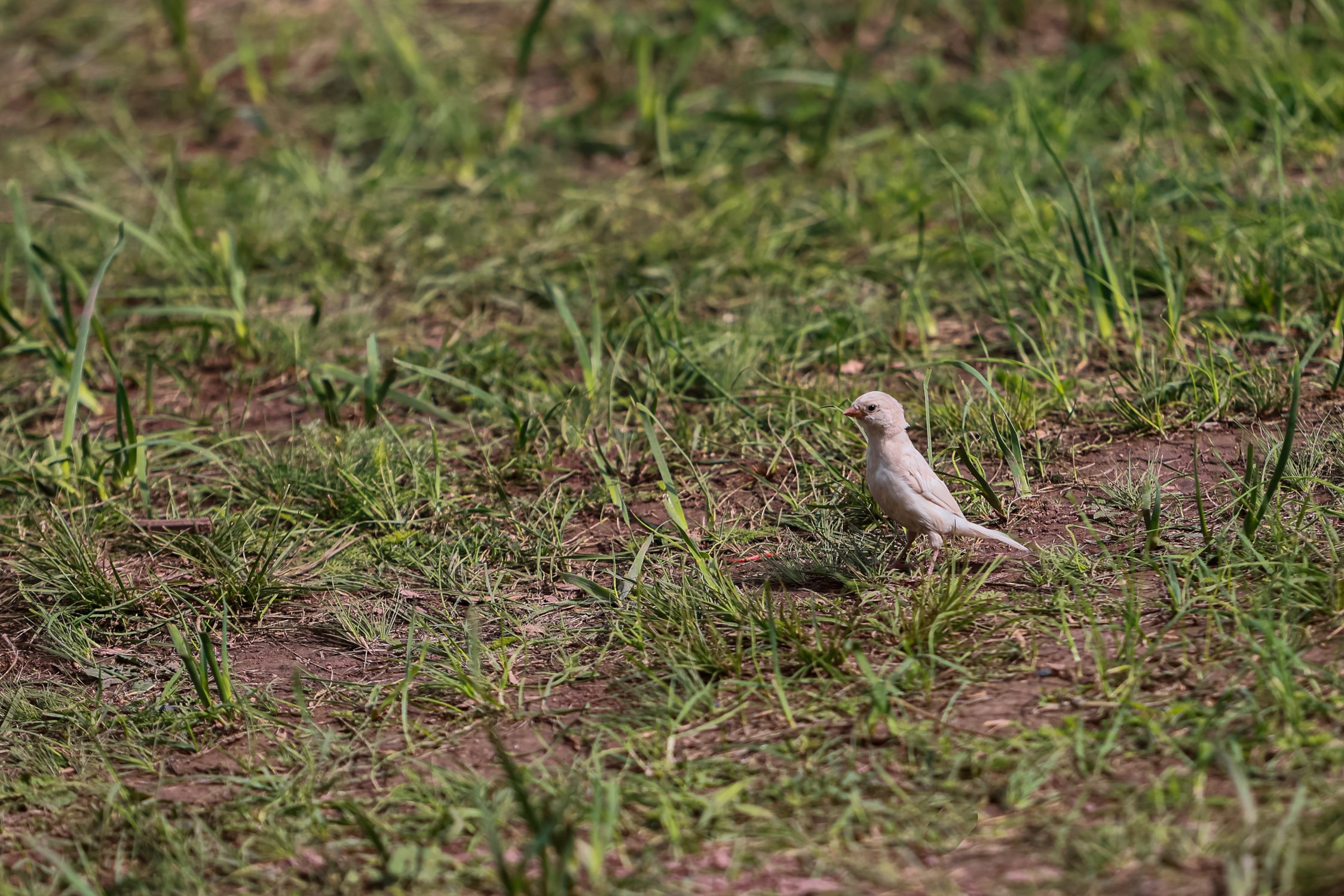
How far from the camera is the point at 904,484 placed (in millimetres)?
3158

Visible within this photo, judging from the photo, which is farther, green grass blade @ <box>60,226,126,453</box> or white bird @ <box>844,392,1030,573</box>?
green grass blade @ <box>60,226,126,453</box>

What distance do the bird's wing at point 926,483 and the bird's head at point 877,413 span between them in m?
0.09

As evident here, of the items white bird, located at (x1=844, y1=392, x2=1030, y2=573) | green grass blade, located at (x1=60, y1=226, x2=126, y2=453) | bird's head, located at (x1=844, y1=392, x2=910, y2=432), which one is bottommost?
green grass blade, located at (x1=60, y1=226, x2=126, y2=453)

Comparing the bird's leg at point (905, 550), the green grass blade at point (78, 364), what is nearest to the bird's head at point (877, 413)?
the bird's leg at point (905, 550)

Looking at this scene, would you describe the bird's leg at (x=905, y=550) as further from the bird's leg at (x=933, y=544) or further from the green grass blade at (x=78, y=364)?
the green grass blade at (x=78, y=364)

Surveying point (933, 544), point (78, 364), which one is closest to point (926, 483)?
point (933, 544)

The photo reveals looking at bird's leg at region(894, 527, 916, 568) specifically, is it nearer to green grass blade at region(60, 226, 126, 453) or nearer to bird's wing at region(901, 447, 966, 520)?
bird's wing at region(901, 447, 966, 520)

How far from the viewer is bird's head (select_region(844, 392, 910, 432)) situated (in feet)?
10.6

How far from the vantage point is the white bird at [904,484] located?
124 inches

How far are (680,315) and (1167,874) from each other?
297 centimetres

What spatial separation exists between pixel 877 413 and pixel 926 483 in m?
0.22

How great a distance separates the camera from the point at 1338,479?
11.1 ft

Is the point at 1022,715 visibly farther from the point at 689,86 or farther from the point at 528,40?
the point at 689,86

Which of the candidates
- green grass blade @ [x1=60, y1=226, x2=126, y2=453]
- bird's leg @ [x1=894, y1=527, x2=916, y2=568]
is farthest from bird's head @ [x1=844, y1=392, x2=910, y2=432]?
green grass blade @ [x1=60, y1=226, x2=126, y2=453]
